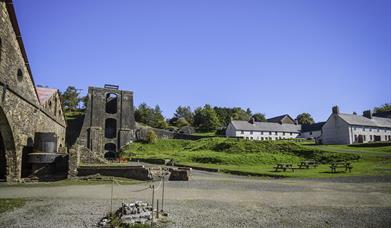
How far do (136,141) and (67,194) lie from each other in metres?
37.2

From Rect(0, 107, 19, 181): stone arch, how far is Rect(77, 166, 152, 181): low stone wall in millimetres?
3801

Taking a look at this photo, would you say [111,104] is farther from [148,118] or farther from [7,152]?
[7,152]

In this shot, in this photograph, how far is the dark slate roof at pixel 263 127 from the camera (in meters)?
65.8

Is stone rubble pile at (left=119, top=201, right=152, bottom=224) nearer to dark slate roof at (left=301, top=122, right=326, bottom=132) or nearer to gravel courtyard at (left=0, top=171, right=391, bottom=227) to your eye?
gravel courtyard at (left=0, top=171, right=391, bottom=227)

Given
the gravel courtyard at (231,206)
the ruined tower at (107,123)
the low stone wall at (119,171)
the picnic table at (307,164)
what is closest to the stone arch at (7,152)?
the gravel courtyard at (231,206)

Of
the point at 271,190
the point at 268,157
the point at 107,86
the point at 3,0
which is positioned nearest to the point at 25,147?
Answer: the point at 3,0

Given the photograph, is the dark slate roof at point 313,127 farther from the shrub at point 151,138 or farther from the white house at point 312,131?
the shrub at point 151,138

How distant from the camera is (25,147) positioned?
56.4ft

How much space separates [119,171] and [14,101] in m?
7.42

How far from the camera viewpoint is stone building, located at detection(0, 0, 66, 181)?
13.6m

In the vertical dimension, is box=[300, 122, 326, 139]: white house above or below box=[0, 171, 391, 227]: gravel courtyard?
above

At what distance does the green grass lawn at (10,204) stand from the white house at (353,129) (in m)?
51.4

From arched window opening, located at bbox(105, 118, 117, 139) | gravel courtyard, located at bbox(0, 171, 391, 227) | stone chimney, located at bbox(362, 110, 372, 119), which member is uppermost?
stone chimney, located at bbox(362, 110, 372, 119)

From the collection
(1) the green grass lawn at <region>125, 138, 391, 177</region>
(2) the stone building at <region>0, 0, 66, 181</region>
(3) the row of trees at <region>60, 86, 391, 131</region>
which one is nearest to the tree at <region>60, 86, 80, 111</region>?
(3) the row of trees at <region>60, 86, 391, 131</region>
